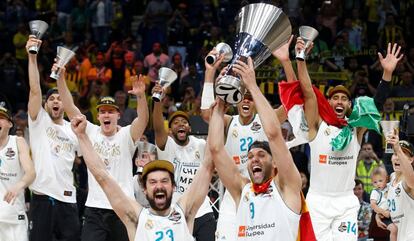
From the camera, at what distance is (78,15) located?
23.8 meters

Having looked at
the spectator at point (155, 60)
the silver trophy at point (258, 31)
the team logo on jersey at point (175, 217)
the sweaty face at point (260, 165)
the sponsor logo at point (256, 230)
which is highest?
the spectator at point (155, 60)

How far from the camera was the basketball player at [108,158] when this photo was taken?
41.9 feet

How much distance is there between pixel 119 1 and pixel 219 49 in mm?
14535

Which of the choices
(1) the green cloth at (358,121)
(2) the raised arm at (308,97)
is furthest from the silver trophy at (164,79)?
(1) the green cloth at (358,121)

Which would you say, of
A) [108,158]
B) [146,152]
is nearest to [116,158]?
[108,158]

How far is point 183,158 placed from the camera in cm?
1347

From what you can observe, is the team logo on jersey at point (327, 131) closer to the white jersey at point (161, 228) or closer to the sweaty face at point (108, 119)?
the sweaty face at point (108, 119)

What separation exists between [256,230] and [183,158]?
4.36 meters

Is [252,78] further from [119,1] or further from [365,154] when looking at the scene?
[119,1]

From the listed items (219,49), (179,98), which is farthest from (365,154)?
(219,49)

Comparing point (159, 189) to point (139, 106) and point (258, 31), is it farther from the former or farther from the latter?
point (139, 106)

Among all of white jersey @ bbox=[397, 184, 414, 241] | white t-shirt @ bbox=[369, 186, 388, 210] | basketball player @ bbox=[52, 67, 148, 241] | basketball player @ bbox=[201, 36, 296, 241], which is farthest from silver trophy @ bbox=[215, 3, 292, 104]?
white t-shirt @ bbox=[369, 186, 388, 210]

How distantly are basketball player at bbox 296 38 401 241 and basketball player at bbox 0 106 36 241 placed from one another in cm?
318

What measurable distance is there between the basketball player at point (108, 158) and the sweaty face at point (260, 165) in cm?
368
